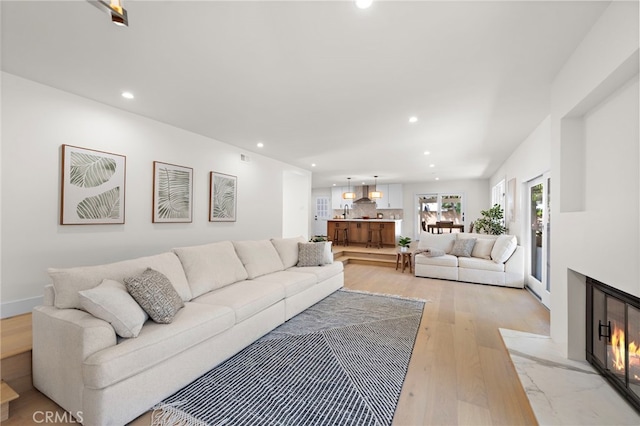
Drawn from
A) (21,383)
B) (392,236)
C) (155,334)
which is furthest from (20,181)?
(392,236)

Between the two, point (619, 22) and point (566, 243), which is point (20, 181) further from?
point (566, 243)

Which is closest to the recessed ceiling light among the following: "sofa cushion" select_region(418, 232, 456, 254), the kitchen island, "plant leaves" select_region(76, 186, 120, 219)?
"plant leaves" select_region(76, 186, 120, 219)

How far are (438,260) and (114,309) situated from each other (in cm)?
521

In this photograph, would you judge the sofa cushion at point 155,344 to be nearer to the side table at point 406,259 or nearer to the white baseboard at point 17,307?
the white baseboard at point 17,307

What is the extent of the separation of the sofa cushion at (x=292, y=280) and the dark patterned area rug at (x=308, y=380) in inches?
14.9

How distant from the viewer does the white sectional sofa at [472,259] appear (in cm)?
484

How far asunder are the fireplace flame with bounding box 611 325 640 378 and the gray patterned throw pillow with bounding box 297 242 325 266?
3.19 metres

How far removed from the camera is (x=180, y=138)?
429cm

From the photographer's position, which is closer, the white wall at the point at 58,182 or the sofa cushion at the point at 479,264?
the white wall at the point at 58,182

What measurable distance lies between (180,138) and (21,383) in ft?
11.0

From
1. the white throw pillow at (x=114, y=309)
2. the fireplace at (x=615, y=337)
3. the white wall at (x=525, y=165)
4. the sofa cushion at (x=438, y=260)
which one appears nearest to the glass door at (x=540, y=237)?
the white wall at (x=525, y=165)

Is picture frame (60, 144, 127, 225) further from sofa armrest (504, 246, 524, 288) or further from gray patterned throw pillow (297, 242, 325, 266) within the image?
sofa armrest (504, 246, 524, 288)

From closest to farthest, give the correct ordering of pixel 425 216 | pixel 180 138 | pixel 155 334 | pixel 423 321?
pixel 155 334, pixel 423 321, pixel 180 138, pixel 425 216

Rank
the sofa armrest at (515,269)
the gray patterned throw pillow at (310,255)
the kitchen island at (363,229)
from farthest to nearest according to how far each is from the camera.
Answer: the kitchen island at (363,229), the sofa armrest at (515,269), the gray patterned throw pillow at (310,255)
